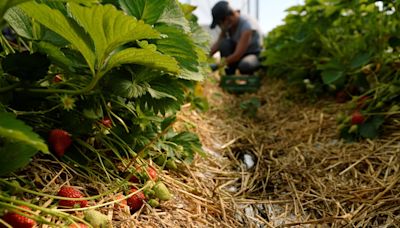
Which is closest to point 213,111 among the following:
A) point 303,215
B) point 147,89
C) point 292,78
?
point 292,78

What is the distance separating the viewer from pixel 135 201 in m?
0.66

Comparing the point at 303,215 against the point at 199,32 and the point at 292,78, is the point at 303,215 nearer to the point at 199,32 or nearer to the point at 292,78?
the point at 199,32

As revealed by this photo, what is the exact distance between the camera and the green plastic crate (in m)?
2.59

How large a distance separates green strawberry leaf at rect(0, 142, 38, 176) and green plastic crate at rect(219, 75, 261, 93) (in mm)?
2163

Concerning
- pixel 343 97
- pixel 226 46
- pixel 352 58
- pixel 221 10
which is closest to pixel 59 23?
pixel 352 58

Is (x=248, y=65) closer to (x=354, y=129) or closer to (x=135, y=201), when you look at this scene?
(x=354, y=129)

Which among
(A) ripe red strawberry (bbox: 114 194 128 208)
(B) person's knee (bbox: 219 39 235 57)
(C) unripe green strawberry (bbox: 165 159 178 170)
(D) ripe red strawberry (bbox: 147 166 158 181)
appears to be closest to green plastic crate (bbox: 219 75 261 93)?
(B) person's knee (bbox: 219 39 235 57)

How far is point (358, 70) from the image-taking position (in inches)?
58.7

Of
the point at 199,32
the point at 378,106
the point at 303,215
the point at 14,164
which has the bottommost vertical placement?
the point at 303,215

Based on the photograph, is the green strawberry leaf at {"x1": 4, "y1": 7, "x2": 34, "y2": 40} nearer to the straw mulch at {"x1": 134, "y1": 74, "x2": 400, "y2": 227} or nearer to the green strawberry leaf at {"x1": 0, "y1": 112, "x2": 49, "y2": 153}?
the green strawberry leaf at {"x1": 0, "y1": 112, "x2": 49, "y2": 153}

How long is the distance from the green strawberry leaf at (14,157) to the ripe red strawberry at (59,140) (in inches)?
5.3

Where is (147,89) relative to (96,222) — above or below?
above

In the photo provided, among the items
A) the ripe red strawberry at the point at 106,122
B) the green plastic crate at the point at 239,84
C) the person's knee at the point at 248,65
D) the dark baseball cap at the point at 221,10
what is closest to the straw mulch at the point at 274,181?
the ripe red strawberry at the point at 106,122

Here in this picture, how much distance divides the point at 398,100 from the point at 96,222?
3.55 feet
